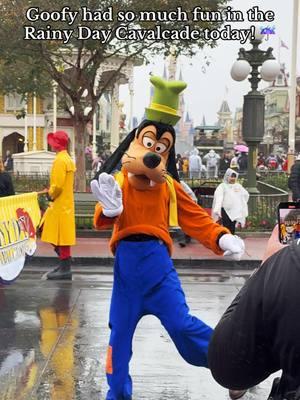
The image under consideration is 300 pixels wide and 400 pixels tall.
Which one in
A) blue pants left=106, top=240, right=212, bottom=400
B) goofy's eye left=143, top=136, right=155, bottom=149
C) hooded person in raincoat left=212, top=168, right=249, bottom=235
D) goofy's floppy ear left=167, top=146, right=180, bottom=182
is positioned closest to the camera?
blue pants left=106, top=240, right=212, bottom=400

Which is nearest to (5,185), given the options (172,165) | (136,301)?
(172,165)

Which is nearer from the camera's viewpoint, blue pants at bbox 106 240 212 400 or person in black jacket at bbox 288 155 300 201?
blue pants at bbox 106 240 212 400

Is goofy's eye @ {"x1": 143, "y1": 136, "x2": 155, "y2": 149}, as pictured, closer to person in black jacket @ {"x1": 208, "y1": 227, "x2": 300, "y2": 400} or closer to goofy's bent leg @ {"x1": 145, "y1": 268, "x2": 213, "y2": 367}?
goofy's bent leg @ {"x1": 145, "y1": 268, "x2": 213, "y2": 367}

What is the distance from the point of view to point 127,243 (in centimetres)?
414

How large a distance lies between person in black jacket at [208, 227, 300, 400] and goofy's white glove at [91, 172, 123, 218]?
7.53ft

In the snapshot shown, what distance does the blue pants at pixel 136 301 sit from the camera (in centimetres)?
397

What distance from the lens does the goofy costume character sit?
3973 millimetres

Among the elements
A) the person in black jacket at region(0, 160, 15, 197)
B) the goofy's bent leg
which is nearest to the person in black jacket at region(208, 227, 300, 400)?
the goofy's bent leg

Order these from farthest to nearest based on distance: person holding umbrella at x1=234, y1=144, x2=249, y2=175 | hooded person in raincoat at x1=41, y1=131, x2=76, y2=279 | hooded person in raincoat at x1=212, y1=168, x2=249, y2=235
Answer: person holding umbrella at x1=234, y1=144, x2=249, y2=175, hooded person in raincoat at x1=212, y1=168, x2=249, y2=235, hooded person in raincoat at x1=41, y1=131, x2=76, y2=279

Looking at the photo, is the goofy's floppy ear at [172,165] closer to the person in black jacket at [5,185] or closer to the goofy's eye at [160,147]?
the goofy's eye at [160,147]

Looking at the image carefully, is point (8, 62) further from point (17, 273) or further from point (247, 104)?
point (17, 273)

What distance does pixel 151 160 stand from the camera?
13.5 ft

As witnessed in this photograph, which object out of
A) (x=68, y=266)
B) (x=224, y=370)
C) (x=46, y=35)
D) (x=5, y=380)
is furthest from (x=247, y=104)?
(x=224, y=370)

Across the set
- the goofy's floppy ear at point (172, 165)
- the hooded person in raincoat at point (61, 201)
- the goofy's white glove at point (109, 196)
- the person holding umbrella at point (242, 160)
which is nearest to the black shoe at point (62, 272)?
the hooded person in raincoat at point (61, 201)
